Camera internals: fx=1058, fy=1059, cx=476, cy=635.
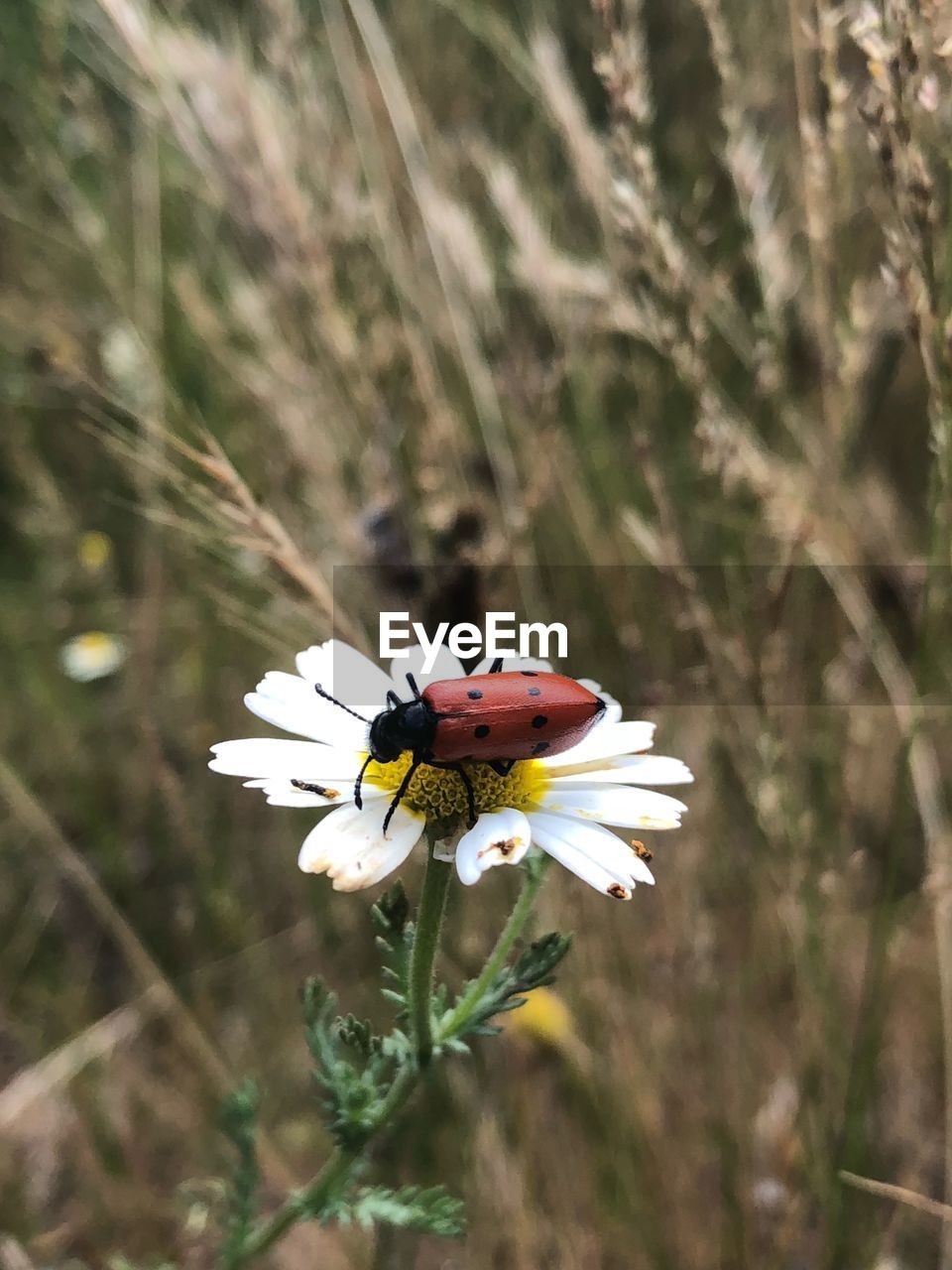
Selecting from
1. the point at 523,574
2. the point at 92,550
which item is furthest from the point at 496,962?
the point at 92,550

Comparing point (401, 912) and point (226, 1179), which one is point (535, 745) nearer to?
point (401, 912)

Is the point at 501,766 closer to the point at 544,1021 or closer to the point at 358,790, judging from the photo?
the point at 358,790

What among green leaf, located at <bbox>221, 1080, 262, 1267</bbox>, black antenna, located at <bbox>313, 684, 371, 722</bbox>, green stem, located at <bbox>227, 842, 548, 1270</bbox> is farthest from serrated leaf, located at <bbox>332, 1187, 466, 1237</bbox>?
black antenna, located at <bbox>313, 684, 371, 722</bbox>

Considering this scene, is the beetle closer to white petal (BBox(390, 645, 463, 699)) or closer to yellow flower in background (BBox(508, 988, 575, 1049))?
white petal (BBox(390, 645, 463, 699))

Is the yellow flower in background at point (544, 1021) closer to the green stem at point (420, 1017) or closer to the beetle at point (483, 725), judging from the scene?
the green stem at point (420, 1017)

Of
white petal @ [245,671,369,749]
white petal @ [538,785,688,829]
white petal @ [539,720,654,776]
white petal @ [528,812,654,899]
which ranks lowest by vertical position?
white petal @ [528,812,654,899]

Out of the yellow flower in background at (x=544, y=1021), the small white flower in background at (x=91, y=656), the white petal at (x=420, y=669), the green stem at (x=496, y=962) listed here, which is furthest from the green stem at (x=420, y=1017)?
the small white flower in background at (x=91, y=656)
